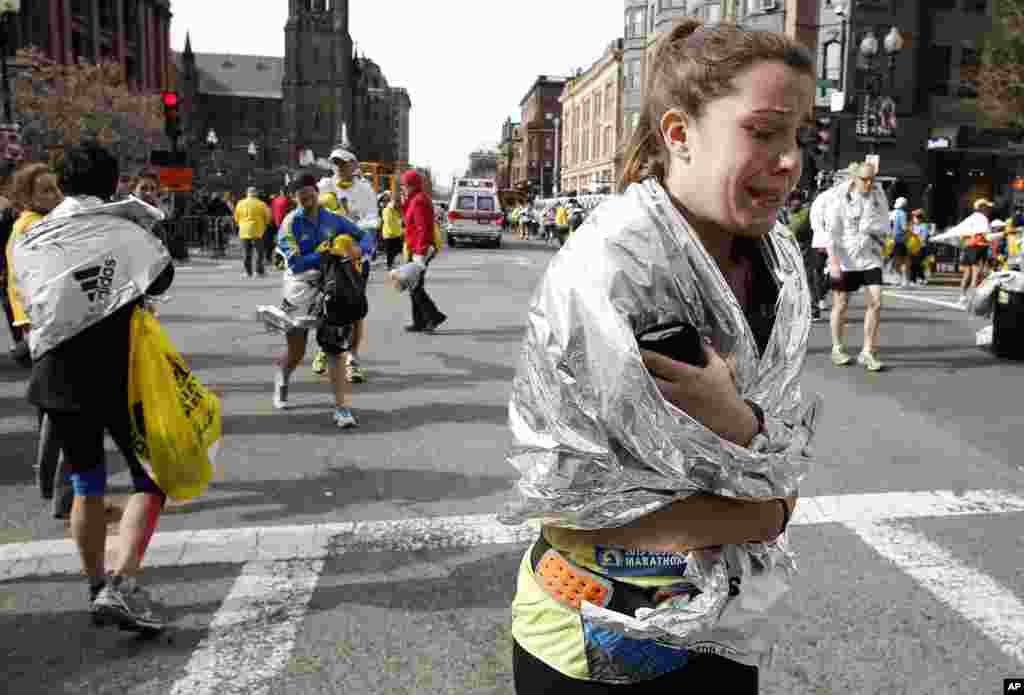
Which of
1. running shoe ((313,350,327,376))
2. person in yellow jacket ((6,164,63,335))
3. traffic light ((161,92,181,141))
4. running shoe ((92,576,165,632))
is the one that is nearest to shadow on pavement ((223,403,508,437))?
running shoe ((313,350,327,376))

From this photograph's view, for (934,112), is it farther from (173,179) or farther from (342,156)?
(342,156)

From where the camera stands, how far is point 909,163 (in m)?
41.2

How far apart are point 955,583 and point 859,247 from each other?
19.5 feet

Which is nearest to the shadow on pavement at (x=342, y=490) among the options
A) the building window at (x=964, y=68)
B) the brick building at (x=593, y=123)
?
the building window at (x=964, y=68)

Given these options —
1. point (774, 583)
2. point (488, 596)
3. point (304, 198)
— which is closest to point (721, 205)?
point (774, 583)

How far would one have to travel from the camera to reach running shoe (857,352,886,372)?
30.0ft

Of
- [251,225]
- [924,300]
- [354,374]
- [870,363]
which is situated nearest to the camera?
[354,374]

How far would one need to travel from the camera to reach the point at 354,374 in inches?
337

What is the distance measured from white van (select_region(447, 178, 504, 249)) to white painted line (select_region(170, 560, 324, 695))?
29.3m

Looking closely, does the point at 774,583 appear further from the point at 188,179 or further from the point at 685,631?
the point at 188,179

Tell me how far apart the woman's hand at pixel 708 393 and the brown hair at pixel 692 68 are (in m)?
0.40

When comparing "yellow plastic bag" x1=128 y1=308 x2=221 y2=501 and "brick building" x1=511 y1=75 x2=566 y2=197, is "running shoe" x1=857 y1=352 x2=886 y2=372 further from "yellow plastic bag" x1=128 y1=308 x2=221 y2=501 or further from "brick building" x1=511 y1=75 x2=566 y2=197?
"brick building" x1=511 y1=75 x2=566 y2=197

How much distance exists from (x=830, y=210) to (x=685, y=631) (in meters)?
8.69

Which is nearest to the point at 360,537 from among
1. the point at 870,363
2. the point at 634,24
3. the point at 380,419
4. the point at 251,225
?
the point at 380,419
